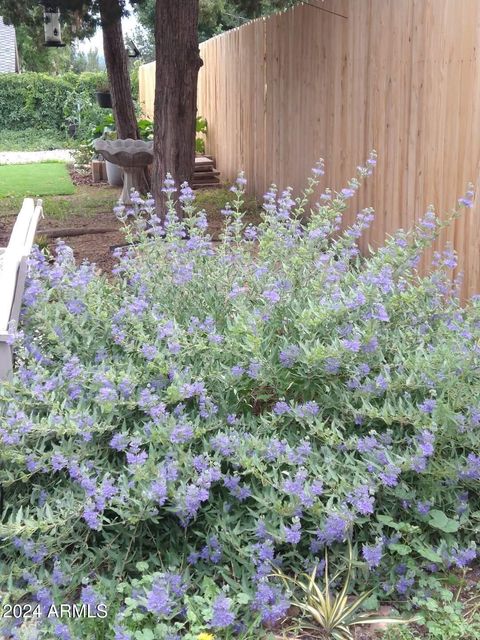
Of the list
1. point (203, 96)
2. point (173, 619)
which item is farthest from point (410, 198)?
point (203, 96)

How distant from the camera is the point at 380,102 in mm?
5996

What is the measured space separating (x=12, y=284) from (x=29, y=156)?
1785 cm

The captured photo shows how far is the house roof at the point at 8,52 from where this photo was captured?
36.7 meters

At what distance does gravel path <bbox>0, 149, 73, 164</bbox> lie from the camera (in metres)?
18.3

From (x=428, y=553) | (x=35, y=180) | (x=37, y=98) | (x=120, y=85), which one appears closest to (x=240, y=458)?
(x=428, y=553)

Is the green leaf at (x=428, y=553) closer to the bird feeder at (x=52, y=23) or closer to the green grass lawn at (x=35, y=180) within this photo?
the bird feeder at (x=52, y=23)

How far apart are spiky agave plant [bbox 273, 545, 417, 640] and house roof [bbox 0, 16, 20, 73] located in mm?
37667

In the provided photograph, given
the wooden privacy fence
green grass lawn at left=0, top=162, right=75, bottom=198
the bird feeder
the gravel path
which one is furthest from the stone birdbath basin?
the gravel path

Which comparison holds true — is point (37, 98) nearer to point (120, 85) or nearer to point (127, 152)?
point (120, 85)

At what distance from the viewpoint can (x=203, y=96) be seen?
14453mm

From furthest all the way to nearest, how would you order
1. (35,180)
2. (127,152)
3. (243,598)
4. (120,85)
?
(35,180), (120,85), (127,152), (243,598)

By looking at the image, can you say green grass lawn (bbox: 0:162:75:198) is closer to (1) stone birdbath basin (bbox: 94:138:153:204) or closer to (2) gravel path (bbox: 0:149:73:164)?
(2) gravel path (bbox: 0:149:73:164)

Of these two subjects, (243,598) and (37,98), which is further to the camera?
(37,98)

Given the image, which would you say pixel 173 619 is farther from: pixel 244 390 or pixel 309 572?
pixel 244 390
